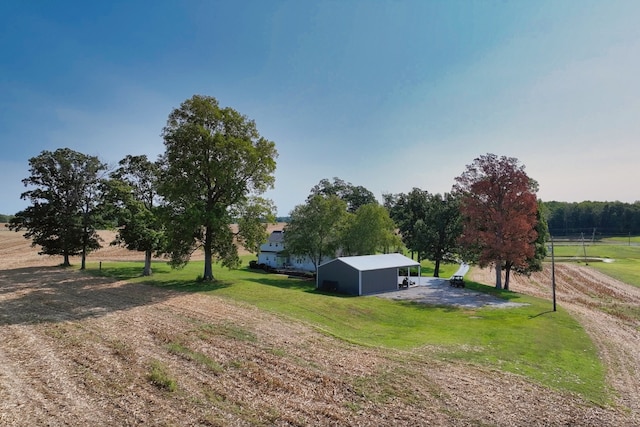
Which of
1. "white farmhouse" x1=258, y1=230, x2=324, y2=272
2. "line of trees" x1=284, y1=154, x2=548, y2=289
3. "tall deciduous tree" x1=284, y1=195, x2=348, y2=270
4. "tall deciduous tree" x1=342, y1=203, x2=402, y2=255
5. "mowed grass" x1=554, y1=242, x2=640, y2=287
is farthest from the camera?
"mowed grass" x1=554, y1=242, x2=640, y2=287

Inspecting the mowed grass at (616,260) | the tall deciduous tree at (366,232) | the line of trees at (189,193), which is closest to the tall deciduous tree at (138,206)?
the line of trees at (189,193)

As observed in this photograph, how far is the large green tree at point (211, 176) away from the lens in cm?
2977

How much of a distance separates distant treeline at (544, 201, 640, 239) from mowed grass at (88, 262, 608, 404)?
117 meters

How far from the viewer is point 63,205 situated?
39.6 m

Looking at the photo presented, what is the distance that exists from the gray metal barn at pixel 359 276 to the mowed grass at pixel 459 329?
2.98 m

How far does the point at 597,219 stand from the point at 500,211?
419 feet

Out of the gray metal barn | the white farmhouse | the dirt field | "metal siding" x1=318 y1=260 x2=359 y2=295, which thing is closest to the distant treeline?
the white farmhouse

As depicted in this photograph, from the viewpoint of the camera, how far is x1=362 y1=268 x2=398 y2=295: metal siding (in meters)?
34.0

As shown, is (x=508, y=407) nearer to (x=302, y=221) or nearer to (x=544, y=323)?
(x=544, y=323)

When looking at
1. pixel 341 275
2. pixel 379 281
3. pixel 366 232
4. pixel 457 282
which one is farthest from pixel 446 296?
pixel 366 232

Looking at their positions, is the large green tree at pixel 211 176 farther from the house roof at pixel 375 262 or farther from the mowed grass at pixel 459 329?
the house roof at pixel 375 262

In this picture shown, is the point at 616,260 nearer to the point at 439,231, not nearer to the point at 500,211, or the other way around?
the point at 439,231

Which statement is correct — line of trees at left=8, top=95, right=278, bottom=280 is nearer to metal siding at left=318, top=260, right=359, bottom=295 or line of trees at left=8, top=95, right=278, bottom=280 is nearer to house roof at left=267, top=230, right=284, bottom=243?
metal siding at left=318, top=260, right=359, bottom=295

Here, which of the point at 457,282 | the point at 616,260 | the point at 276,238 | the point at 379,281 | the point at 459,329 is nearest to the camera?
the point at 459,329
